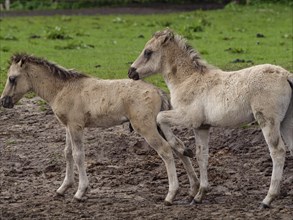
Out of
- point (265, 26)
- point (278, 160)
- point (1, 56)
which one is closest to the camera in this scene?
point (278, 160)

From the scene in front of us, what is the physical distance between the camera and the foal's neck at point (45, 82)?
42.0 feet

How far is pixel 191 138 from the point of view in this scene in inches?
587

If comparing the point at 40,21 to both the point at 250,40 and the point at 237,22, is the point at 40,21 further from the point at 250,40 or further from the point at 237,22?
the point at 250,40

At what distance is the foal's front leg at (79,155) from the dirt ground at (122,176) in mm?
154

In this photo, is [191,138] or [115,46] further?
[115,46]

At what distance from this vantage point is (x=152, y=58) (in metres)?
12.5

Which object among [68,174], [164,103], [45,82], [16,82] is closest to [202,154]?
[164,103]

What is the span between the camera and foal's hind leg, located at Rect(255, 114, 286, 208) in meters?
11.3

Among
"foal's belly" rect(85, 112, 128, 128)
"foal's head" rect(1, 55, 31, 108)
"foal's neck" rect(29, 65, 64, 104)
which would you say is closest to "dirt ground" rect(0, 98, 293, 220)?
"foal's belly" rect(85, 112, 128, 128)

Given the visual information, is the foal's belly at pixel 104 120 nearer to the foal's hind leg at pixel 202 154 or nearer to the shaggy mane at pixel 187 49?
the foal's hind leg at pixel 202 154

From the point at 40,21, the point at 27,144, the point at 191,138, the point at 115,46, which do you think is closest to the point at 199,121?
the point at 191,138

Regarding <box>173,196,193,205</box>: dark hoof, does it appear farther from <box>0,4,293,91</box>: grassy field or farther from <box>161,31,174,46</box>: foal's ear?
<box>0,4,293,91</box>: grassy field

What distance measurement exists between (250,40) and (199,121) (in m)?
16.6

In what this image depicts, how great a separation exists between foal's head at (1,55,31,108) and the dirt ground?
47.0 inches
